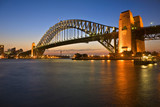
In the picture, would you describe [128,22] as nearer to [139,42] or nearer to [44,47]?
[139,42]

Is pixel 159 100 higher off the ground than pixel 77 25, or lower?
lower

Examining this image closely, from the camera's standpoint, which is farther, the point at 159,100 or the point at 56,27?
the point at 56,27

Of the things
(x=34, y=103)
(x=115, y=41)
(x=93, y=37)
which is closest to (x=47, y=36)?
(x=93, y=37)

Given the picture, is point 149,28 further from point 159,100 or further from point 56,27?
point 56,27

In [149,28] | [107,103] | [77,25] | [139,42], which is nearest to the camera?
[107,103]

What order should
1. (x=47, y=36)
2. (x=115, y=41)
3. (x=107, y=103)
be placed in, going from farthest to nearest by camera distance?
(x=47, y=36), (x=115, y=41), (x=107, y=103)

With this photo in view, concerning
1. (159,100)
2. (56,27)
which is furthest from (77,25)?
(159,100)

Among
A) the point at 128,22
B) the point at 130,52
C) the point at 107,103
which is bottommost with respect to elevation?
the point at 107,103
